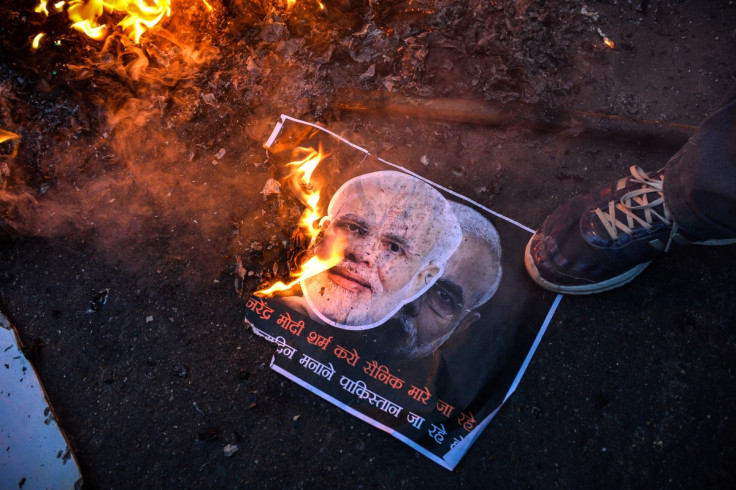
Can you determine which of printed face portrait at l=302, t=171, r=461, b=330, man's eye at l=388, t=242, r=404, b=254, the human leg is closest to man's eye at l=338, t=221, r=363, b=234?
printed face portrait at l=302, t=171, r=461, b=330

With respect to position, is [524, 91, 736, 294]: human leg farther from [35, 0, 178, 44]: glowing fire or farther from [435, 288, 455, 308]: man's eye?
[35, 0, 178, 44]: glowing fire

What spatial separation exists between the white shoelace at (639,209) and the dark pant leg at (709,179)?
98 mm

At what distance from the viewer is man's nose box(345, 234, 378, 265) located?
6.44ft

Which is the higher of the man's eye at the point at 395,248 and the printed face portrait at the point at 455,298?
the man's eye at the point at 395,248

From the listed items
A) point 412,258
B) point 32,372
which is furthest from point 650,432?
point 32,372

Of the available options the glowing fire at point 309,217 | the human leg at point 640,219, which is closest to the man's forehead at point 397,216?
the glowing fire at point 309,217

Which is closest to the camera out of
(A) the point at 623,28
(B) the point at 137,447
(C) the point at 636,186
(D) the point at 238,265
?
(C) the point at 636,186

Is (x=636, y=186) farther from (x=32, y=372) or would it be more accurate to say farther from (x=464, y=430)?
(x=32, y=372)

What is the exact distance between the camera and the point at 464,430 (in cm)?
182

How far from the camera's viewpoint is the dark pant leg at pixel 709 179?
4.39ft

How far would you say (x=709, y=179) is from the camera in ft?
4.49

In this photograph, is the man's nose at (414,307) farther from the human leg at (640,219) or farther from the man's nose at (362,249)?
the human leg at (640,219)

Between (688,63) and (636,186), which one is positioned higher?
(688,63)

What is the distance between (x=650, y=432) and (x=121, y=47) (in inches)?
130
